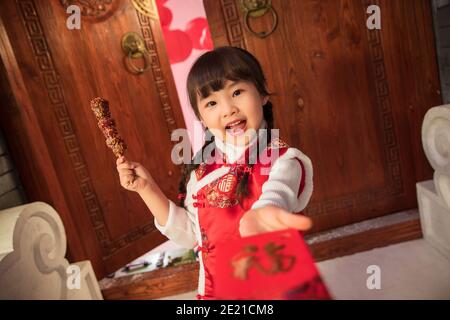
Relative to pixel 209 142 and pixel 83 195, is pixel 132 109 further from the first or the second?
pixel 209 142

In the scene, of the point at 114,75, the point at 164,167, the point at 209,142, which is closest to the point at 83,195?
the point at 164,167

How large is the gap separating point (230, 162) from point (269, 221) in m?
0.47

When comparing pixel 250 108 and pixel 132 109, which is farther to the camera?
pixel 132 109

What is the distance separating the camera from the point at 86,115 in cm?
242

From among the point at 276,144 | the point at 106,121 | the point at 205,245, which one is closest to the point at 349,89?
the point at 276,144

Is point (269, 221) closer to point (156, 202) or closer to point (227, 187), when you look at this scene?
point (227, 187)

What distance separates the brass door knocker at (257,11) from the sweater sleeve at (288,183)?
146 cm

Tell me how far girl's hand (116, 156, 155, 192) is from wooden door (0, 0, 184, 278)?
145 centimetres

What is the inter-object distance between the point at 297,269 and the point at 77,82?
2.33 meters

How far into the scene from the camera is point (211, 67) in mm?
1027

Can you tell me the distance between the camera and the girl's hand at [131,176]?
1.07 m

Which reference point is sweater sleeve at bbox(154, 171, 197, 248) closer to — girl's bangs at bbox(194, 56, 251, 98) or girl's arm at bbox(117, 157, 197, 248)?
girl's arm at bbox(117, 157, 197, 248)

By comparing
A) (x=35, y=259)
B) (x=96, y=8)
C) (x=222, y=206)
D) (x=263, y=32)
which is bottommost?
(x=35, y=259)

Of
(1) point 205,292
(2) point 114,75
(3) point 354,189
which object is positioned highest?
(2) point 114,75
